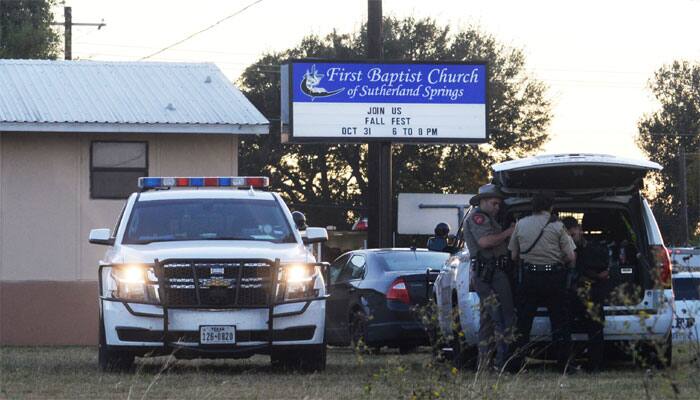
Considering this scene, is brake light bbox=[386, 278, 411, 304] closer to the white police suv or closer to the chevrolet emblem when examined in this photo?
the white police suv

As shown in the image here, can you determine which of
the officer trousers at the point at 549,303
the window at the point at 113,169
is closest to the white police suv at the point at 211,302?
the officer trousers at the point at 549,303

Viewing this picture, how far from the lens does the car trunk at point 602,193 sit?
42.6 ft

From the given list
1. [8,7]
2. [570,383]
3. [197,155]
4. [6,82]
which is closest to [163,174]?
[197,155]

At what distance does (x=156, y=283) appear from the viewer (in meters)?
12.8

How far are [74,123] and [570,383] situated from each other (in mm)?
12797

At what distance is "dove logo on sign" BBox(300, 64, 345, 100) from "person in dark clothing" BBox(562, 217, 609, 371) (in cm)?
1395

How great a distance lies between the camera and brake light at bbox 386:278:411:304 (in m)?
17.7

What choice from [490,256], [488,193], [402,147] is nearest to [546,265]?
[490,256]

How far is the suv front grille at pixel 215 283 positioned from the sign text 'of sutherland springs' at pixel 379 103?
46.9 feet

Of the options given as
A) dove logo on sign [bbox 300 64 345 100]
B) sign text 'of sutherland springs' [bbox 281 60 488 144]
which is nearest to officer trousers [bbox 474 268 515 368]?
sign text 'of sutherland springs' [bbox 281 60 488 144]

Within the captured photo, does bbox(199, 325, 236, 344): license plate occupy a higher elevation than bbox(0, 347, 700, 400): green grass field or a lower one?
higher

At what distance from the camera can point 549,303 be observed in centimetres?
1319

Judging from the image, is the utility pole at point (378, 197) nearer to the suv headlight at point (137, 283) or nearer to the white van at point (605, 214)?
the white van at point (605, 214)

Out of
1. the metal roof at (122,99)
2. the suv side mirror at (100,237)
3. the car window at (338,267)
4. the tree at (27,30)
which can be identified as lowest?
the car window at (338,267)
